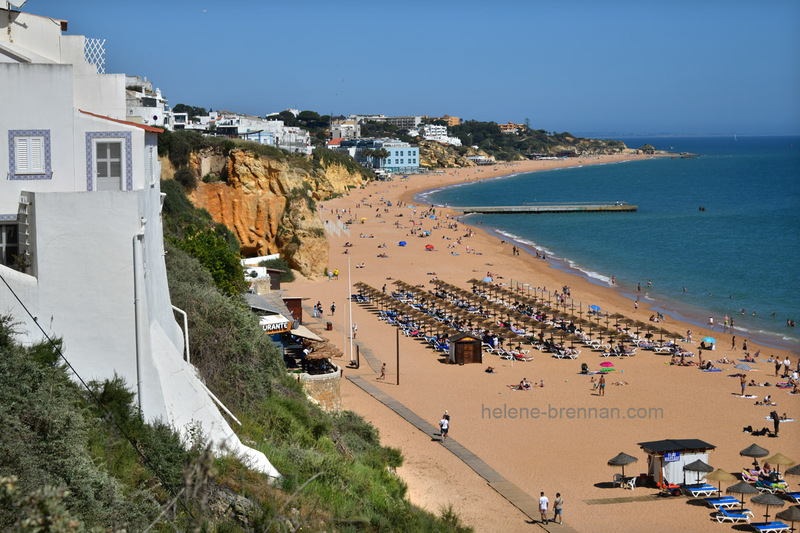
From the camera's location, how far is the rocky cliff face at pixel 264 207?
3481 centimetres

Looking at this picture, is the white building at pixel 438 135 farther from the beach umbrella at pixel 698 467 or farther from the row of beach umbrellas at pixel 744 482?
the beach umbrella at pixel 698 467

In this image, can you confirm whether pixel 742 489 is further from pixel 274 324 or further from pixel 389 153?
pixel 389 153

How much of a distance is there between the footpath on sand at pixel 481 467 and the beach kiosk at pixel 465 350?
4.20 m

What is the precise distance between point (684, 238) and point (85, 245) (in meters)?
55.7

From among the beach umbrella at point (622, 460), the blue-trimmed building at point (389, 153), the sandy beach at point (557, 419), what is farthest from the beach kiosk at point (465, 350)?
the blue-trimmed building at point (389, 153)

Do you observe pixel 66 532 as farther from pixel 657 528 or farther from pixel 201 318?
pixel 657 528

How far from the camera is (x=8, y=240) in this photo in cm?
844

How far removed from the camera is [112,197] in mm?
8023

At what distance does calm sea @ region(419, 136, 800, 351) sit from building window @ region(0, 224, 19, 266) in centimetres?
2756

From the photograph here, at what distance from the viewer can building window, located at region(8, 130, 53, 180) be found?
27.7 feet

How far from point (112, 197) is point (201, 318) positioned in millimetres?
4931

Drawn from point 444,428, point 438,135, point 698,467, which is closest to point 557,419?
point 444,428

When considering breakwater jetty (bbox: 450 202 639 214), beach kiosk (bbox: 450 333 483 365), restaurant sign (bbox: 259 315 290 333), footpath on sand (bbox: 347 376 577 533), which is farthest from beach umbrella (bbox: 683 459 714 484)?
breakwater jetty (bbox: 450 202 639 214)

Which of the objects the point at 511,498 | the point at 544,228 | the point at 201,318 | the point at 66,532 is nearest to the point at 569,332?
the point at 511,498
